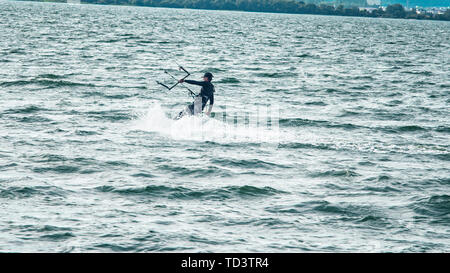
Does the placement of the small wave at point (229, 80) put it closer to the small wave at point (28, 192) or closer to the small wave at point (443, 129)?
the small wave at point (443, 129)

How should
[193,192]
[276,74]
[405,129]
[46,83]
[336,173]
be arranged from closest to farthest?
1. [193,192]
2. [336,173]
3. [405,129]
4. [46,83]
5. [276,74]

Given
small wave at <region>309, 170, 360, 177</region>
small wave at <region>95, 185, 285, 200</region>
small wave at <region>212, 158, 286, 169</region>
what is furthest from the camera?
small wave at <region>212, 158, 286, 169</region>

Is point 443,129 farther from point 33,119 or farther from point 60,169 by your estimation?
point 33,119

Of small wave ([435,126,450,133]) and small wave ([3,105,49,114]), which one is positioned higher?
small wave ([3,105,49,114])

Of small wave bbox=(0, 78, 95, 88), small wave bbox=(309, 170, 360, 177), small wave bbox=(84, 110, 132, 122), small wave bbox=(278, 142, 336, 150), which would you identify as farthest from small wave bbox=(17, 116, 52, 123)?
small wave bbox=(309, 170, 360, 177)

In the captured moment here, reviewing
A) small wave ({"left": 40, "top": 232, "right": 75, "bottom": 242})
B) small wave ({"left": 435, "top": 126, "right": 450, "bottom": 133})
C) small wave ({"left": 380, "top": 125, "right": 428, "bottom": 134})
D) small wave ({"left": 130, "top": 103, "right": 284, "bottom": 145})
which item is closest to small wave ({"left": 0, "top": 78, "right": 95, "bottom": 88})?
small wave ({"left": 130, "top": 103, "right": 284, "bottom": 145})

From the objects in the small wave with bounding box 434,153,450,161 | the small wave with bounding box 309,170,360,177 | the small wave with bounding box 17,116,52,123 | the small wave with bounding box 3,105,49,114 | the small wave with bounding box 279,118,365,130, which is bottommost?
the small wave with bounding box 434,153,450,161

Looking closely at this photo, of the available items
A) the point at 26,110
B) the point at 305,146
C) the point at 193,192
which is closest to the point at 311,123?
the point at 305,146

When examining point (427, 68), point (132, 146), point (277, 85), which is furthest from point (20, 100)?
point (427, 68)

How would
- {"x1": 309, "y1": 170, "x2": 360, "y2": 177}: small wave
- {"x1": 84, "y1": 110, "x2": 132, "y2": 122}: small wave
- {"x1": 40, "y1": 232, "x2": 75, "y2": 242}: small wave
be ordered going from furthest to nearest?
{"x1": 84, "y1": 110, "x2": 132, "y2": 122}: small wave, {"x1": 309, "y1": 170, "x2": 360, "y2": 177}: small wave, {"x1": 40, "y1": 232, "x2": 75, "y2": 242}: small wave

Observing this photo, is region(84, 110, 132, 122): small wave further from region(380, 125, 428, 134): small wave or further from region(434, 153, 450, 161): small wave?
region(434, 153, 450, 161): small wave

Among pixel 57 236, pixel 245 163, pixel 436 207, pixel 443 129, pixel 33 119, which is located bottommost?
pixel 443 129

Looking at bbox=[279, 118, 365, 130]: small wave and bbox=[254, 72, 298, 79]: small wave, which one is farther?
bbox=[254, 72, 298, 79]: small wave
